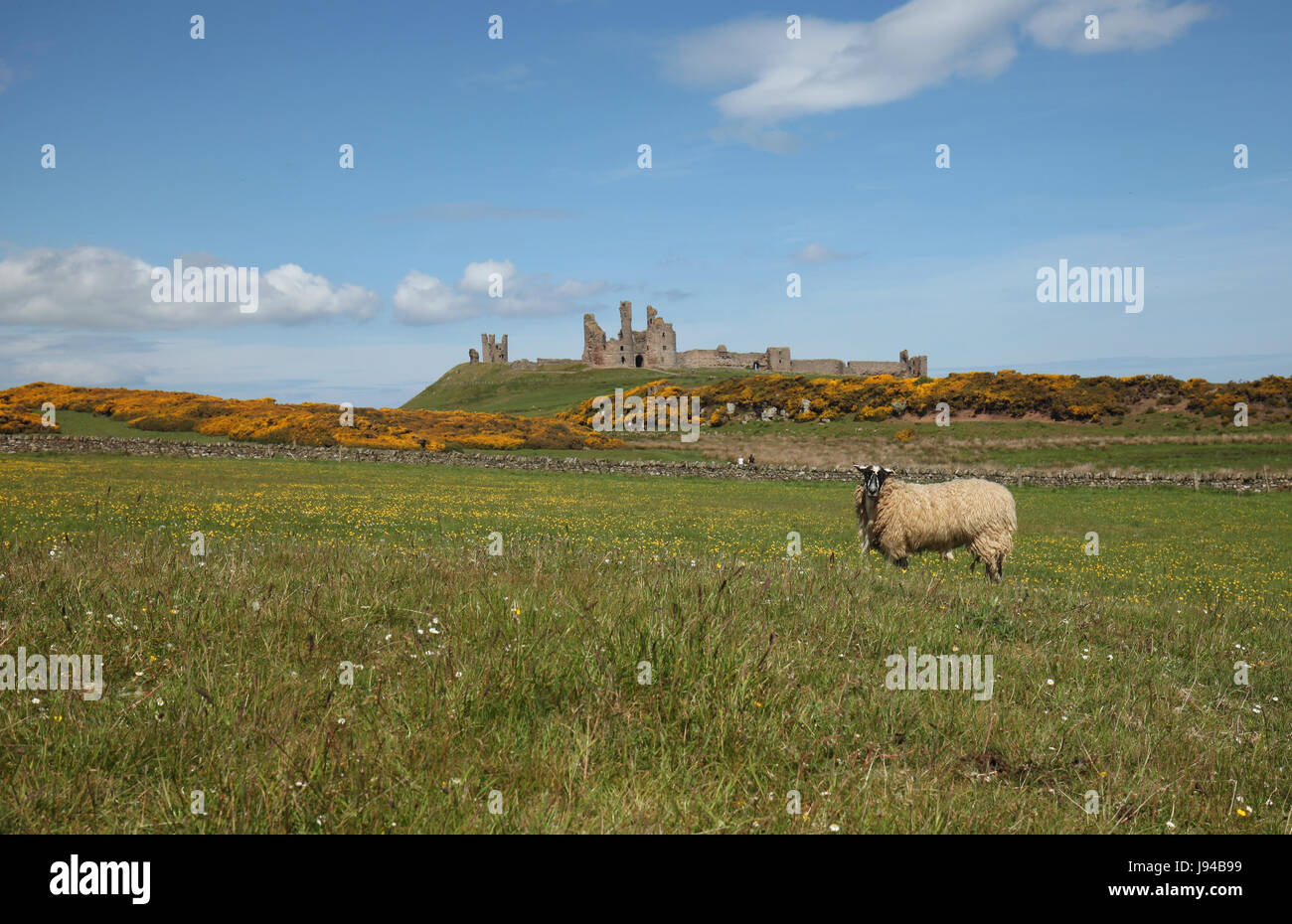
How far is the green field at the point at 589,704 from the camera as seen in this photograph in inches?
145

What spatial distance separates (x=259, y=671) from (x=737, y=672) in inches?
121

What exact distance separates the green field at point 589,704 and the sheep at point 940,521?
7339 millimetres

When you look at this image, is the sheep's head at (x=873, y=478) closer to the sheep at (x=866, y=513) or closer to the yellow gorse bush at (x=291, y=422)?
the sheep at (x=866, y=513)

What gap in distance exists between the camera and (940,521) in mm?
17328

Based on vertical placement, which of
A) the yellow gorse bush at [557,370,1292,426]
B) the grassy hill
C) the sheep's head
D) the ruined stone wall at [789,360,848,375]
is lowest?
the sheep's head

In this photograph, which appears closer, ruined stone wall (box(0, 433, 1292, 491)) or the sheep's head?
the sheep's head

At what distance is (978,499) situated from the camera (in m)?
17.4

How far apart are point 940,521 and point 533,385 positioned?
416ft

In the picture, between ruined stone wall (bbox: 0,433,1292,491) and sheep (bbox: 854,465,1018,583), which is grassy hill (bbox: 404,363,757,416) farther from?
sheep (bbox: 854,465,1018,583)

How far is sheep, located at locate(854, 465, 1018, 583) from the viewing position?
56.5 ft

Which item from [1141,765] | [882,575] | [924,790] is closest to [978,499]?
[882,575]

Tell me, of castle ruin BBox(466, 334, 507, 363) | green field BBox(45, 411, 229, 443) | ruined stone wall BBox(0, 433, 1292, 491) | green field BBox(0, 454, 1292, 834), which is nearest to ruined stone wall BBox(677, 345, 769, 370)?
castle ruin BBox(466, 334, 507, 363)

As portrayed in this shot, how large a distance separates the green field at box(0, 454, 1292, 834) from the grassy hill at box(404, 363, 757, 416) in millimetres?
98307

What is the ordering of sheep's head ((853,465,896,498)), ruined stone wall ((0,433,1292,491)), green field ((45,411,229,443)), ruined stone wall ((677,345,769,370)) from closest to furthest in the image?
sheep's head ((853,465,896,498)) < ruined stone wall ((0,433,1292,491)) < green field ((45,411,229,443)) < ruined stone wall ((677,345,769,370))
